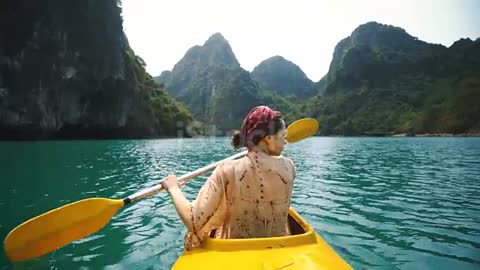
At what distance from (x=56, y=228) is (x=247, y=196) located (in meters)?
2.18

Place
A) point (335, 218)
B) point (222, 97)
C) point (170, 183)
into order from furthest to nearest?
point (222, 97) < point (335, 218) < point (170, 183)

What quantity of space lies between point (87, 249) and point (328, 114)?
134 metres

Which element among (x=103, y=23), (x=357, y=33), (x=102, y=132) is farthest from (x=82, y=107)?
(x=357, y=33)

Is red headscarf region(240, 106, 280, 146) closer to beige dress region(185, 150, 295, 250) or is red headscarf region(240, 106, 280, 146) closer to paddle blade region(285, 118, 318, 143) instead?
beige dress region(185, 150, 295, 250)

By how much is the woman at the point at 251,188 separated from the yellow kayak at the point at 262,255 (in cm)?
16

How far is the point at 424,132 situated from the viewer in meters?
89.9

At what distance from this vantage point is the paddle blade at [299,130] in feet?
18.9

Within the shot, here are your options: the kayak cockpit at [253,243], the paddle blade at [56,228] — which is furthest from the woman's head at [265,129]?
the paddle blade at [56,228]

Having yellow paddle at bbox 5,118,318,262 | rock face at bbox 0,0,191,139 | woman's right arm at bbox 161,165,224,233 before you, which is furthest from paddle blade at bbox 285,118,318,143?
rock face at bbox 0,0,191,139

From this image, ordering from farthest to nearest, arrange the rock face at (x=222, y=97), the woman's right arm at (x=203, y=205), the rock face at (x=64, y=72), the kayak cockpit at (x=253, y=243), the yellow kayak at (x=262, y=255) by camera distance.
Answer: the rock face at (x=222, y=97) < the rock face at (x=64, y=72) < the kayak cockpit at (x=253, y=243) < the woman's right arm at (x=203, y=205) < the yellow kayak at (x=262, y=255)

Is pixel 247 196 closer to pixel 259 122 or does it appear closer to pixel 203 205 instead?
pixel 203 205

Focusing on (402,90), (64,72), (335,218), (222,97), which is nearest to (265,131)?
(335,218)

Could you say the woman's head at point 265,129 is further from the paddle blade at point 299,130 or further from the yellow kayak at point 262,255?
the paddle blade at point 299,130

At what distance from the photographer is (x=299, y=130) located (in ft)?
19.2
